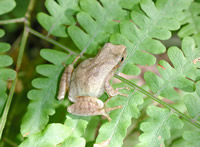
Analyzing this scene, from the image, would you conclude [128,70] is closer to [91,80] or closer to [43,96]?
[91,80]

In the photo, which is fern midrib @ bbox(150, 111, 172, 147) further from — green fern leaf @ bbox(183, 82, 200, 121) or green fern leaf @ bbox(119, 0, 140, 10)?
green fern leaf @ bbox(119, 0, 140, 10)

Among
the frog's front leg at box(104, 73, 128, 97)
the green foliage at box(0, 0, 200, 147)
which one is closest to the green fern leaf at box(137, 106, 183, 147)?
the green foliage at box(0, 0, 200, 147)

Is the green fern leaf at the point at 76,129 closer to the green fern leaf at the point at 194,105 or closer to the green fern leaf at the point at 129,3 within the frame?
the green fern leaf at the point at 194,105

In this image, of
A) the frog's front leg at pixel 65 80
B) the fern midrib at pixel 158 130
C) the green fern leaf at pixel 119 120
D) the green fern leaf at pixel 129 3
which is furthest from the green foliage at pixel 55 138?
the green fern leaf at pixel 129 3

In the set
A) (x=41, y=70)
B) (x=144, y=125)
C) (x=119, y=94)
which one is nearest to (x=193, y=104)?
(x=144, y=125)

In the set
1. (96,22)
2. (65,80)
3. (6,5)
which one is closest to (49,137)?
(65,80)

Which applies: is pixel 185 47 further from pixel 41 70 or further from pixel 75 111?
pixel 41 70

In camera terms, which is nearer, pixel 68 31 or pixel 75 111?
pixel 75 111
